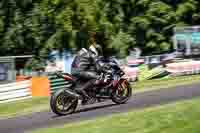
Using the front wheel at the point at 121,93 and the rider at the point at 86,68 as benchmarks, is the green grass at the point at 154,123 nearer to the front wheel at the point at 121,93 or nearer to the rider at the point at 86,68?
the rider at the point at 86,68

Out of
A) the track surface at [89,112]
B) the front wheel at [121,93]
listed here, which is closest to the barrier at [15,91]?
the track surface at [89,112]

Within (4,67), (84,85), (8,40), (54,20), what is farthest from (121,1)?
(84,85)

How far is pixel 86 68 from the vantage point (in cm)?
1216

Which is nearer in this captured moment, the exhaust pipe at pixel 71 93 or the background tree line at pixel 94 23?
the exhaust pipe at pixel 71 93

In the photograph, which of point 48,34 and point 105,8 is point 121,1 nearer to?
point 105,8

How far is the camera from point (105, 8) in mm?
30328

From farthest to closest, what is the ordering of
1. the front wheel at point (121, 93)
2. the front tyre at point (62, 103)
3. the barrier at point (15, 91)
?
the barrier at point (15, 91), the front wheel at point (121, 93), the front tyre at point (62, 103)

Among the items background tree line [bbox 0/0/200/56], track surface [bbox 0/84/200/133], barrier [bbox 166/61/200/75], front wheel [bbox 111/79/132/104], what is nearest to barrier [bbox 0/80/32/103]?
track surface [bbox 0/84/200/133]

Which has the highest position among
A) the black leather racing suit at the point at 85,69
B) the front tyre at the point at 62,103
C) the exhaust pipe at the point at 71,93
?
the black leather racing suit at the point at 85,69

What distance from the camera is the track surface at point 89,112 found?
1084cm

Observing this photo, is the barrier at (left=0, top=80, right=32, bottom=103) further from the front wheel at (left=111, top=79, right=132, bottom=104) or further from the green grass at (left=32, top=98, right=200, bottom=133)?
the green grass at (left=32, top=98, right=200, bottom=133)

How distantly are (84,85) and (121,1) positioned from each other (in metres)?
19.6

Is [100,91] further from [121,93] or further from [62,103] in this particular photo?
[62,103]

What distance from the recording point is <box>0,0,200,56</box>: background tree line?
29.0m
